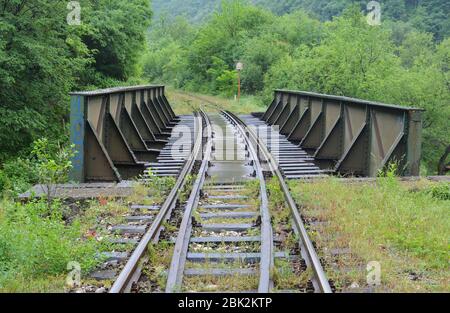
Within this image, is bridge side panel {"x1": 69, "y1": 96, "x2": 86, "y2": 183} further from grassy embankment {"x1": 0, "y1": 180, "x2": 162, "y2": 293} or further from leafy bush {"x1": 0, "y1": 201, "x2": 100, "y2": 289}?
leafy bush {"x1": 0, "y1": 201, "x2": 100, "y2": 289}

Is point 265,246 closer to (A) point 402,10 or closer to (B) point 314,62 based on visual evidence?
(B) point 314,62

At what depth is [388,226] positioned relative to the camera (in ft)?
20.4

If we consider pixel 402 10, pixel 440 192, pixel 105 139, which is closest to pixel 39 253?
pixel 105 139

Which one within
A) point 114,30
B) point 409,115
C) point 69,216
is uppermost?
point 114,30

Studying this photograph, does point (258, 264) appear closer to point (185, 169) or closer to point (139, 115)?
point (185, 169)

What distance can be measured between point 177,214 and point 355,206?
2327 mm

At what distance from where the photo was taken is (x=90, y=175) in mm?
8766

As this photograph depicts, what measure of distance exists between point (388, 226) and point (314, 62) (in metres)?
23.7

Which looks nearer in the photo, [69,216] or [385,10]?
[69,216]

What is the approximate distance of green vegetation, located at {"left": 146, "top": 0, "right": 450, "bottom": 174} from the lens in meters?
27.2

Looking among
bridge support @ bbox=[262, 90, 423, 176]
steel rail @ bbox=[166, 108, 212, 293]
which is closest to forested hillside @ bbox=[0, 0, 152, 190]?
steel rail @ bbox=[166, 108, 212, 293]

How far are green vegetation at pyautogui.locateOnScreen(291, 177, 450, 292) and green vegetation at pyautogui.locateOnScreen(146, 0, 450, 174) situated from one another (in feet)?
61.0

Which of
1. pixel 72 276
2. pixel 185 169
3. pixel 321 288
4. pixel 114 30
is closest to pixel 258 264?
pixel 321 288
